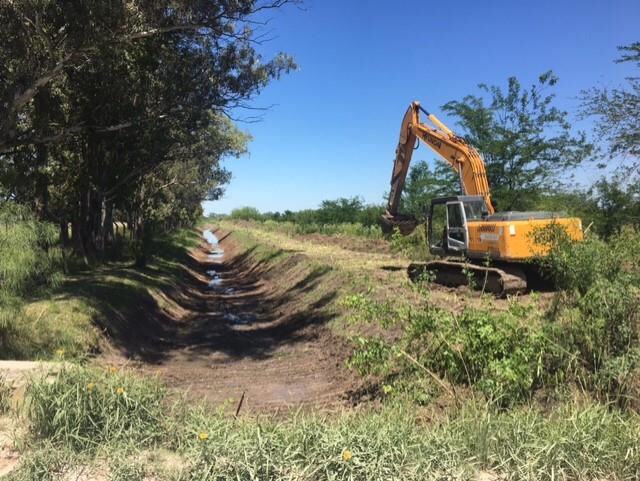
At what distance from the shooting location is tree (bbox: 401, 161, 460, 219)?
31625 millimetres

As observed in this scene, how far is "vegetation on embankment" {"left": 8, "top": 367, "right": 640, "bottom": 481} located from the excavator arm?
12.5 metres

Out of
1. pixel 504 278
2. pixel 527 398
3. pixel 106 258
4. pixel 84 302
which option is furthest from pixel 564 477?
pixel 106 258

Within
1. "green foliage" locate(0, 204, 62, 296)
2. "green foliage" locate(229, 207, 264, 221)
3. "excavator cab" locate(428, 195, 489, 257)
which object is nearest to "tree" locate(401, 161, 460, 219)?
"excavator cab" locate(428, 195, 489, 257)

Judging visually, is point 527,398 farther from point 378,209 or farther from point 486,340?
point 378,209

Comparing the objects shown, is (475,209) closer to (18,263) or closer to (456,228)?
(456,228)

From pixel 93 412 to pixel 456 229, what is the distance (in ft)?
44.2

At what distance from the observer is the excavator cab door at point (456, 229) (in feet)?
53.7

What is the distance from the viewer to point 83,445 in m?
4.53

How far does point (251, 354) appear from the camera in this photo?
13836 mm

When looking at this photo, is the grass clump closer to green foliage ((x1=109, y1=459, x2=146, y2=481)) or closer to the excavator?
green foliage ((x1=109, y1=459, x2=146, y2=481))

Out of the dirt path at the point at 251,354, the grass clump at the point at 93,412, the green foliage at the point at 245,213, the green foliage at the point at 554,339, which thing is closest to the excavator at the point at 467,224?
the dirt path at the point at 251,354

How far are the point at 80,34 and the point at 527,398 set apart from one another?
1063 cm

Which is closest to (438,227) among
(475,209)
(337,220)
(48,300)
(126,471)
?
(475,209)

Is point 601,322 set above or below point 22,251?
below
